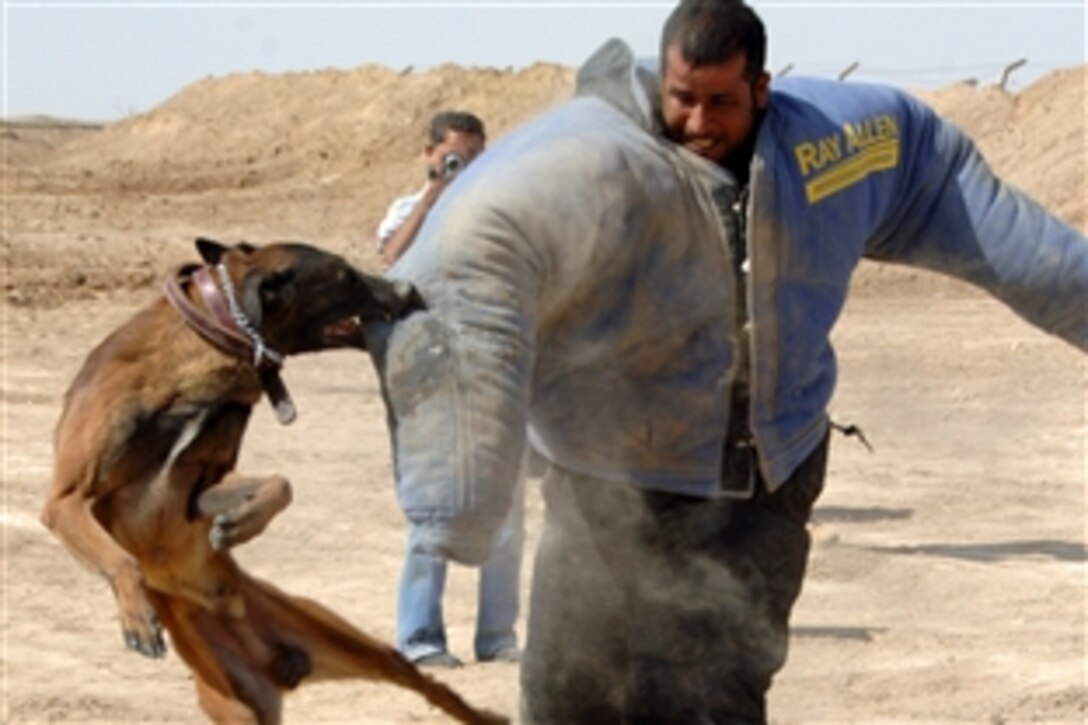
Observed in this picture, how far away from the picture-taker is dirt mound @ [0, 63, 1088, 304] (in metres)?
27.3

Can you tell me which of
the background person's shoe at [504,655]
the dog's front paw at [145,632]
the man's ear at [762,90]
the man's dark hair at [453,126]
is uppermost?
the man's ear at [762,90]

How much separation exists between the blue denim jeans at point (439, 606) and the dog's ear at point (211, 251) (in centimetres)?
288

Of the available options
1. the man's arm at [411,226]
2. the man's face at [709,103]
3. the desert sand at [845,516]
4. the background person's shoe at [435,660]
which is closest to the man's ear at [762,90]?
the man's face at [709,103]

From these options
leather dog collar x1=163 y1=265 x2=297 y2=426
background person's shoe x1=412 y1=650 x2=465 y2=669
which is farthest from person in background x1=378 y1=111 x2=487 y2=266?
leather dog collar x1=163 y1=265 x2=297 y2=426

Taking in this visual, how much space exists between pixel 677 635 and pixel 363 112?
143 ft

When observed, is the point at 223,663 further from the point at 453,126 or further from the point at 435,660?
the point at 453,126

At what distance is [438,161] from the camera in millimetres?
8312

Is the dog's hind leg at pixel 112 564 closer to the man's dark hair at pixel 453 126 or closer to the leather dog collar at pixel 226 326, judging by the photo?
the leather dog collar at pixel 226 326

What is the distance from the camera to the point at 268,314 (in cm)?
515

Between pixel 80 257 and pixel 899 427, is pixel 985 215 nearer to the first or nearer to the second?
pixel 899 427

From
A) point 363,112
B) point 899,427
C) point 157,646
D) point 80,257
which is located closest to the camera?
point 157,646

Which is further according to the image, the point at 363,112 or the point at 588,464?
the point at 363,112

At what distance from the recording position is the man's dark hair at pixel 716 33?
4805 millimetres

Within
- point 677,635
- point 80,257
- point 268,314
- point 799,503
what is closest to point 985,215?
point 799,503
